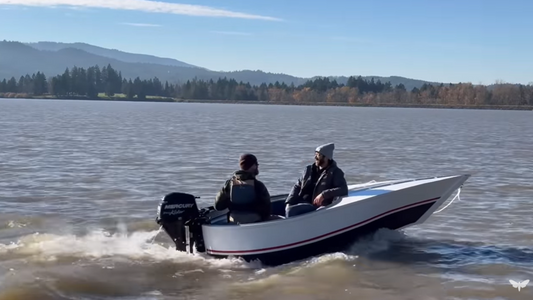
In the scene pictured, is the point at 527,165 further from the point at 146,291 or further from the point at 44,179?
the point at 146,291

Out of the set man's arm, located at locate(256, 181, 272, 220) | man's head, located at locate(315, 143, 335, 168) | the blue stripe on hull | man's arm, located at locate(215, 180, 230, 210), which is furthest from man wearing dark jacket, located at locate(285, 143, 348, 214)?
man's arm, located at locate(215, 180, 230, 210)

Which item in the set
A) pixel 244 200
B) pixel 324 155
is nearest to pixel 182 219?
pixel 244 200

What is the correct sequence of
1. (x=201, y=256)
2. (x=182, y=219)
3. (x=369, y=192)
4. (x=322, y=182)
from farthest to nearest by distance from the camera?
1. (x=369, y=192)
2. (x=322, y=182)
3. (x=201, y=256)
4. (x=182, y=219)

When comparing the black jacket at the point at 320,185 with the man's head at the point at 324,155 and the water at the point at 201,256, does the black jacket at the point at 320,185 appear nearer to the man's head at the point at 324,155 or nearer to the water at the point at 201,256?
the man's head at the point at 324,155

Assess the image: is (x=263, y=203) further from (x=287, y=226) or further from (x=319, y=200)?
(x=319, y=200)

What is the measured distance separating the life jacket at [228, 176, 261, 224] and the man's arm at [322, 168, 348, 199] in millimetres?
1156

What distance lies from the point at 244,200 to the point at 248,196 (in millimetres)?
88

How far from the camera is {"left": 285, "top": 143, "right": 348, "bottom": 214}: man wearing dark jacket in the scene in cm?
1180

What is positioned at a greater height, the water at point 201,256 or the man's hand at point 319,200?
the man's hand at point 319,200

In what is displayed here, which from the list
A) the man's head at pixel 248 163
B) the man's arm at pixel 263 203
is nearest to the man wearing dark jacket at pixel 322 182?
the man's arm at pixel 263 203

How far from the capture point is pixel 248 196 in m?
11.4

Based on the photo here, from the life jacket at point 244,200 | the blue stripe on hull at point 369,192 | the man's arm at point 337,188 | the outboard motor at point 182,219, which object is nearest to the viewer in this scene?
the life jacket at point 244,200

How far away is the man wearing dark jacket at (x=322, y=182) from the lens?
38.7 feet

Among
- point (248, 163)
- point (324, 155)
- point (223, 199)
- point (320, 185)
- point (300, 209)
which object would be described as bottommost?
point (300, 209)
